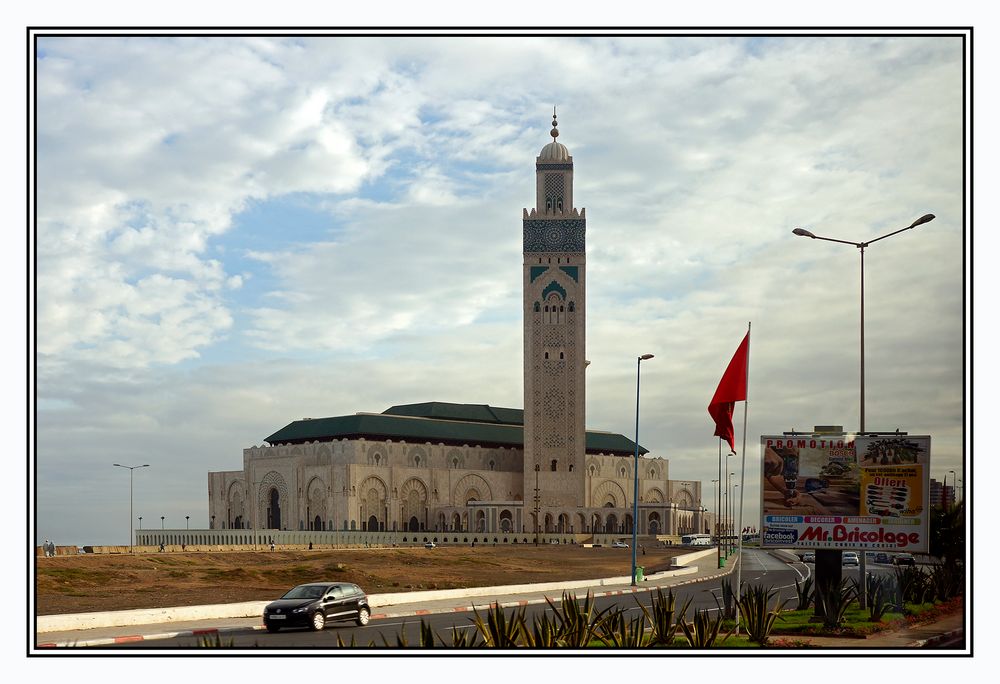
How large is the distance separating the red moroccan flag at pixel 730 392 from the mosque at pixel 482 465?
91.5 metres

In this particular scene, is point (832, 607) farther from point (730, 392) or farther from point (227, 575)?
point (227, 575)

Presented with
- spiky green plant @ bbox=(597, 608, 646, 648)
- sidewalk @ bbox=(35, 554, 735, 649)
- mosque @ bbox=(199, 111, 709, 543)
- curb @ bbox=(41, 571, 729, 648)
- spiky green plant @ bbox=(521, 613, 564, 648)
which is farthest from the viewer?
mosque @ bbox=(199, 111, 709, 543)

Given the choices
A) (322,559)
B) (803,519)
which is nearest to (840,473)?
(803,519)

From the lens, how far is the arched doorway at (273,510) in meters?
126

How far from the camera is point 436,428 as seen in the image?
132125mm

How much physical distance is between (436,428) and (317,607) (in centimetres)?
10492

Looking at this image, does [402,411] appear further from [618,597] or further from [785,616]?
[785,616]

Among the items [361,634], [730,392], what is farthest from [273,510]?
[730,392]

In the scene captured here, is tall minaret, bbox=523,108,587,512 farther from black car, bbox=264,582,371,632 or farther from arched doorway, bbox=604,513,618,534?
black car, bbox=264,582,371,632

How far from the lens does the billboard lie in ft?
86.4

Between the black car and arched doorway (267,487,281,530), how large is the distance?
325 ft

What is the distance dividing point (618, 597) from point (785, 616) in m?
13.5

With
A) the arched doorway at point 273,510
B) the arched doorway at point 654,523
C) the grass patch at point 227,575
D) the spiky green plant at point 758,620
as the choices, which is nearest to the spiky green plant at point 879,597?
the spiky green plant at point 758,620

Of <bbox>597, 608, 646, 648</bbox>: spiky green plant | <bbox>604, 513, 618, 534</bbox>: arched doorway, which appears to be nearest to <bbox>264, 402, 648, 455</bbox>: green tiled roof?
<bbox>604, 513, 618, 534</bbox>: arched doorway
